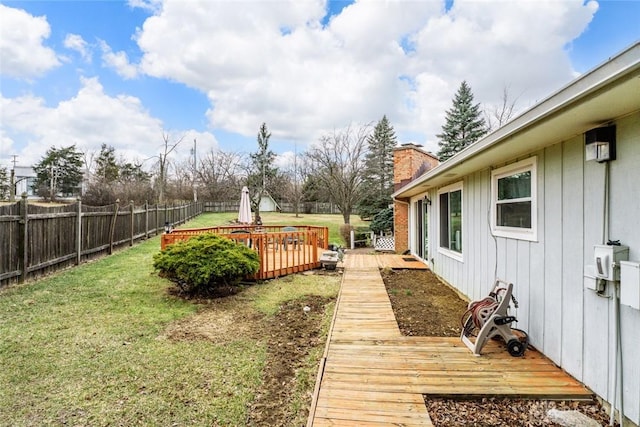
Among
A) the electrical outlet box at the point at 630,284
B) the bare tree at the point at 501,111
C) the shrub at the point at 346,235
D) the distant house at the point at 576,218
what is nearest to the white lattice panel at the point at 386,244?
the shrub at the point at 346,235

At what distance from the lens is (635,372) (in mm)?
2115

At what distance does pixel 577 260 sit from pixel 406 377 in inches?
70.1

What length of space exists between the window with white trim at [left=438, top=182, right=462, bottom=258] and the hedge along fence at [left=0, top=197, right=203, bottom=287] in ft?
26.8

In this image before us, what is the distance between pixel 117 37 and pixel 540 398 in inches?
595

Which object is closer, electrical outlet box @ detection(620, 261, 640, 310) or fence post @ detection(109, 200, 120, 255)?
electrical outlet box @ detection(620, 261, 640, 310)

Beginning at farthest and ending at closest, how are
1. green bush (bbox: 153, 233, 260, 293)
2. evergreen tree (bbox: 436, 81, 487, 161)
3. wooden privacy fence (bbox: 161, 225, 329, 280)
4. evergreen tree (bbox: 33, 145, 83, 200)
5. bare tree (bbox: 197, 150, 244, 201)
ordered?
bare tree (bbox: 197, 150, 244, 201) → evergreen tree (bbox: 33, 145, 83, 200) → evergreen tree (bbox: 436, 81, 487, 161) → wooden privacy fence (bbox: 161, 225, 329, 280) → green bush (bbox: 153, 233, 260, 293)

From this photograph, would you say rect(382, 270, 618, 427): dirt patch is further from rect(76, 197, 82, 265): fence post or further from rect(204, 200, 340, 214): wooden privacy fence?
rect(204, 200, 340, 214): wooden privacy fence

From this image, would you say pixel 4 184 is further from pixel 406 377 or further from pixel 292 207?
pixel 406 377

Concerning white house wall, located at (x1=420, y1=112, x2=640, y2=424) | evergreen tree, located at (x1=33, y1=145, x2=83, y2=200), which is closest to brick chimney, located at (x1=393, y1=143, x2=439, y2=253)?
white house wall, located at (x1=420, y1=112, x2=640, y2=424)

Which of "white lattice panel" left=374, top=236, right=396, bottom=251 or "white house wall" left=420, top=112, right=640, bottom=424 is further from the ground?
"white house wall" left=420, top=112, right=640, bottom=424

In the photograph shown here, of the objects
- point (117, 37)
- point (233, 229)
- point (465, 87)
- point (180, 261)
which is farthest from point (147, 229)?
point (465, 87)

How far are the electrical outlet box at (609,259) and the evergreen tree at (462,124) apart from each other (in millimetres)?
23036

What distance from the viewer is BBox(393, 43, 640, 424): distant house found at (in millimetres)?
2080

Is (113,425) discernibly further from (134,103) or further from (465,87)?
(465,87)
